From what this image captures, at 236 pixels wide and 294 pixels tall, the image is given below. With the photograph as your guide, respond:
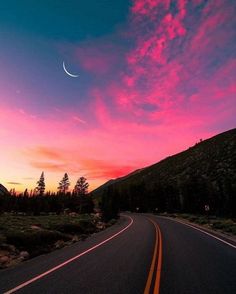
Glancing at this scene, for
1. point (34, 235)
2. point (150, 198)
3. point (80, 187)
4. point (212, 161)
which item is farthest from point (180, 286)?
point (212, 161)

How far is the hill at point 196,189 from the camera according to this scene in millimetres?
81938

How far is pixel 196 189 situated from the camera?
85.2m

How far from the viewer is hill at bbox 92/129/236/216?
8194cm

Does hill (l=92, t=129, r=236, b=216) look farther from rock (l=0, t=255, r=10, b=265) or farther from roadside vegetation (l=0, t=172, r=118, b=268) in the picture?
rock (l=0, t=255, r=10, b=265)

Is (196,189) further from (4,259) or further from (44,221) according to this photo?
(4,259)

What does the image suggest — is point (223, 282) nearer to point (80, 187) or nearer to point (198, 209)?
point (198, 209)

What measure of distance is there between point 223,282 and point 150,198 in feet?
341

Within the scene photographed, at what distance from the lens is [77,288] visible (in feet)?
25.0

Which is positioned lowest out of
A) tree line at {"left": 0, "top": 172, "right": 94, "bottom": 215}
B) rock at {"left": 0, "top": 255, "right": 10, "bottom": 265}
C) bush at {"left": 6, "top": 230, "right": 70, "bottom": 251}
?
rock at {"left": 0, "top": 255, "right": 10, "bottom": 265}

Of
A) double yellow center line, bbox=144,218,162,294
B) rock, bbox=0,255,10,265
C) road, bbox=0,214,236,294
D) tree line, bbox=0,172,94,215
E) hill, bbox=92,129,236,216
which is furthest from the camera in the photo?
tree line, bbox=0,172,94,215

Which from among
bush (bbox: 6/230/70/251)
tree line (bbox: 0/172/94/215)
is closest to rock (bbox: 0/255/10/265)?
bush (bbox: 6/230/70/251)

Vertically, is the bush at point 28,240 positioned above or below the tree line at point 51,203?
below

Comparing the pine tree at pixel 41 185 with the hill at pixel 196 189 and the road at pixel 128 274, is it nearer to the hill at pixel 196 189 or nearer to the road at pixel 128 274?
the hill at pixel 196 189

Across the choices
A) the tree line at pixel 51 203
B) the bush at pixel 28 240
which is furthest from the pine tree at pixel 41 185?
the bush at pixel 28 240
